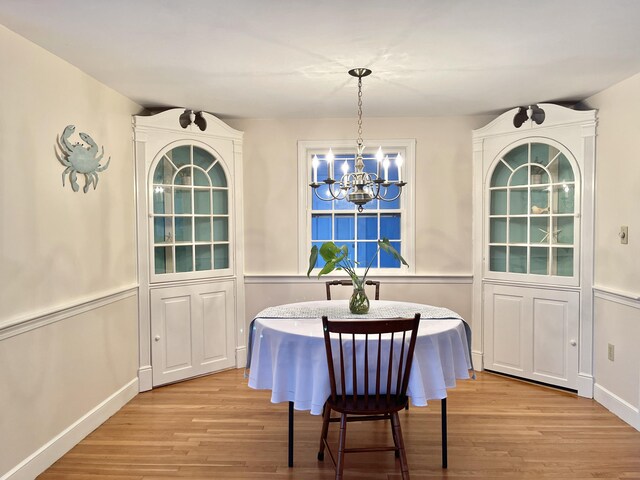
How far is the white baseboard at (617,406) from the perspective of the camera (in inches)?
124

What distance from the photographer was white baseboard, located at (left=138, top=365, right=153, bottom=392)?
153 inches

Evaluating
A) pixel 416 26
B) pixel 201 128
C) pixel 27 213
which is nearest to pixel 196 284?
pixel 201 128

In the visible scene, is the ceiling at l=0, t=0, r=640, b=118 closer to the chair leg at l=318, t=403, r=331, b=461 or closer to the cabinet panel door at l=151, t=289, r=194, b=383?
the cabinet panel door at l=151, t=289, r=194, b=383

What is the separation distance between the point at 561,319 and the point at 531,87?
1867mm

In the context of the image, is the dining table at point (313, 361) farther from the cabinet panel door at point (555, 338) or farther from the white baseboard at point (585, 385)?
the white baseboard at point (585, 385)

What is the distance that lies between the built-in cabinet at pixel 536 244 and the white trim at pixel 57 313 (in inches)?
122

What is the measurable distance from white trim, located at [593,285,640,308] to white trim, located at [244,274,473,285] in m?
1.09

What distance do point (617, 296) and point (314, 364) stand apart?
2.35 m

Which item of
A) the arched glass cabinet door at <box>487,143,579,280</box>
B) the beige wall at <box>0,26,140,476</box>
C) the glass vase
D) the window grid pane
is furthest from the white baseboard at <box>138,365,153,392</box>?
the arched glass cabinet door at <box>487,143,579,280</box>

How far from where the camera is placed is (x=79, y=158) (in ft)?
10.0

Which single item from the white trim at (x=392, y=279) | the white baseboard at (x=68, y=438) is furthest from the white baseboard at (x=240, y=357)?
the white baseboard at (x=68, y=438)

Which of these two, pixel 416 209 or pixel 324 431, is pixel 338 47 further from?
pixel 324 431

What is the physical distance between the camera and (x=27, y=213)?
257cm

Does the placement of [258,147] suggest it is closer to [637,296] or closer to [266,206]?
[266,206]
